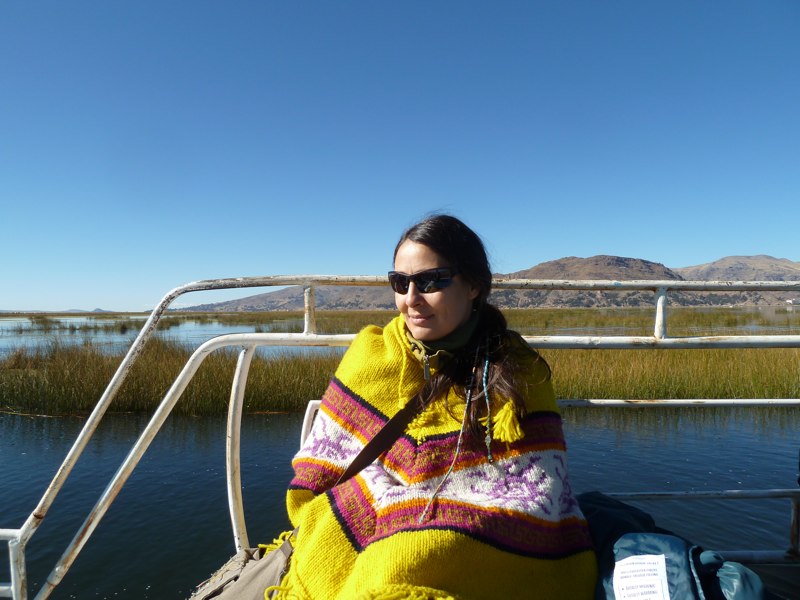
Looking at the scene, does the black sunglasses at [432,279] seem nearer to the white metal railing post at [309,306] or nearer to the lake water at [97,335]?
the white metal railing post at [309,306]

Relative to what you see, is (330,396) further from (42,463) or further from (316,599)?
(42,463)

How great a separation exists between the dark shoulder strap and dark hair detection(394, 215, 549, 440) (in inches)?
3.7

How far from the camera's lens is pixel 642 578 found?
1.18 meters

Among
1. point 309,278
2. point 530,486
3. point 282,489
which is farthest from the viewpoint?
point 282,489

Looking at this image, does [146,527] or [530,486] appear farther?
[146,527]

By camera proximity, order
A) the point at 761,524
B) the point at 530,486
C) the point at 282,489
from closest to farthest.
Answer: the point at 530,486 < the point at 761,524 < the point at 282,489

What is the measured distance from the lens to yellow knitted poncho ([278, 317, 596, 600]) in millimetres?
1157

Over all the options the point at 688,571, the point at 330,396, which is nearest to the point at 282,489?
the point at 330,396

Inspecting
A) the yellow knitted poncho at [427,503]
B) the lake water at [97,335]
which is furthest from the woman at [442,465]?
the lake water at [97,335]

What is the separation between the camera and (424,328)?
1.49 m

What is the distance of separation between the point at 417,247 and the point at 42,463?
316 inches

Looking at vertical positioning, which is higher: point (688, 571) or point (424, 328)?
point (424, 328)

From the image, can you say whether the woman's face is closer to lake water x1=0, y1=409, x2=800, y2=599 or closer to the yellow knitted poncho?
the yellow knitted poncho

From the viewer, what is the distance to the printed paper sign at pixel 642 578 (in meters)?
1.14
